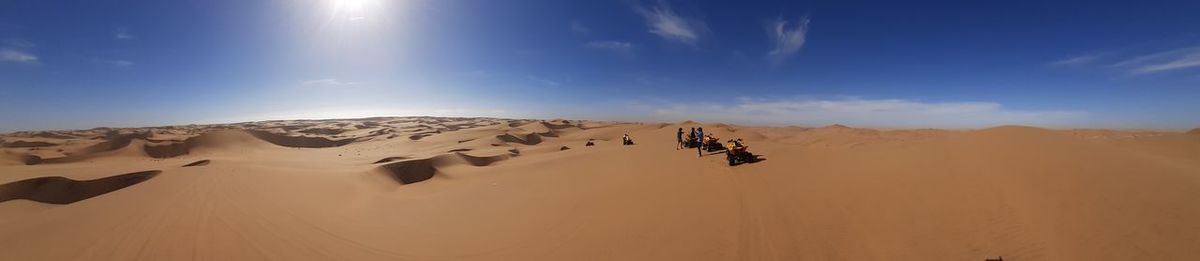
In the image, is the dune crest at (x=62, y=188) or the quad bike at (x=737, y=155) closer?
the dune crest at (x=62, y=188)

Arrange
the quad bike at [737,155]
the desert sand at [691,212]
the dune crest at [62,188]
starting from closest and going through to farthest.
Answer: the desert sand at [691,212] < the dune crest at [62,188] < the quad bike at [737,155]

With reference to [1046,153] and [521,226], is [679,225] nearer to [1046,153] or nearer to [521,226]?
[521,226]

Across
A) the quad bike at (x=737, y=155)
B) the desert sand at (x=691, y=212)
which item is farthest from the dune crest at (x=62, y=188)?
the quad bike at (x=737, y=155)

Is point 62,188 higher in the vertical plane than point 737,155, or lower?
lower

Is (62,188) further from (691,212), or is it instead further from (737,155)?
(737,155)

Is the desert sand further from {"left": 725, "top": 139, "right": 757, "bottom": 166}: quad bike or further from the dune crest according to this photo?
{"left": 725, "top": 139, "right": 757, "bottom": 166}: quad bike

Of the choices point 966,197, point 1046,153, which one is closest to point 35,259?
point 966,197

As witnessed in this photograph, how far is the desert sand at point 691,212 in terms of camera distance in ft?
20.1

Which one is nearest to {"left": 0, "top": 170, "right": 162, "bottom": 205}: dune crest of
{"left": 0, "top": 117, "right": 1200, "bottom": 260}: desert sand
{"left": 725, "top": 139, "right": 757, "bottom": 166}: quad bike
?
{"left": 0, "top": 117, "right": 1200, "bottom": 260}: desert sand

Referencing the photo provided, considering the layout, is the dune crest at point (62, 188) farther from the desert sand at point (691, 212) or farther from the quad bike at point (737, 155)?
the quad bike at point (737, 155)

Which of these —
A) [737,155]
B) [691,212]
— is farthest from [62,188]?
[737,155]

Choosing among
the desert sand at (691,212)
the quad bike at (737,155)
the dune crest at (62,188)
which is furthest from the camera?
the quad bike at (737,155)

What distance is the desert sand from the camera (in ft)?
20.1

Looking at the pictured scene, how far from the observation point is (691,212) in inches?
327
